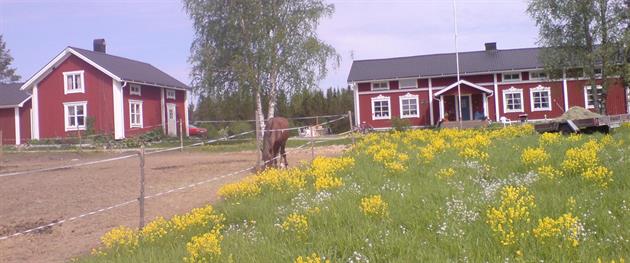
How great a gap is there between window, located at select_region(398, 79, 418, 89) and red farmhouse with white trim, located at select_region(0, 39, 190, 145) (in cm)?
1647

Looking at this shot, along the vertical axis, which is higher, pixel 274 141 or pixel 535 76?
pixel 535 76

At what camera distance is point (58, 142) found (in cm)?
3466

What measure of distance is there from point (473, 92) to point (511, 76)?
3.16 meters

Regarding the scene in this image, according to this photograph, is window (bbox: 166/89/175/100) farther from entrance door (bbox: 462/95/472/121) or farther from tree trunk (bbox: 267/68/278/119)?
entrance door (bbox: 462/95/472/121)

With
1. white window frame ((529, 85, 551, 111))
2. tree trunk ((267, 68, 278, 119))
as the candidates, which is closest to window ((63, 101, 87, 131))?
tree trunk ((267, 68, 278, 119))

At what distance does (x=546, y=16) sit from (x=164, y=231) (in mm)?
32518

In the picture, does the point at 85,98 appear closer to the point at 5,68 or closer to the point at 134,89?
the point at 134,89

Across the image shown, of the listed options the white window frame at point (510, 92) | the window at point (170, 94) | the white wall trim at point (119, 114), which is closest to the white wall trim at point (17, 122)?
the white wall trim at point (119, 114)

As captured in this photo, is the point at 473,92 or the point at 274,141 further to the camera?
the point at 473,92

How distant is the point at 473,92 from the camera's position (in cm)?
4072

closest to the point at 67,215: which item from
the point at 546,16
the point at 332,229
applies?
the point at 332,229

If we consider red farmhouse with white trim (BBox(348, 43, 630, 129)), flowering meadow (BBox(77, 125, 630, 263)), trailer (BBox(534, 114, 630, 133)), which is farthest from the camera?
red farmhouse with white trim (BBox(348, 43, 630, 129))

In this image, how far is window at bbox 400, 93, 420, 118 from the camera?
4231 cm

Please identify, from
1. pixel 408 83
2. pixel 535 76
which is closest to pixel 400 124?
pixel 408 83
